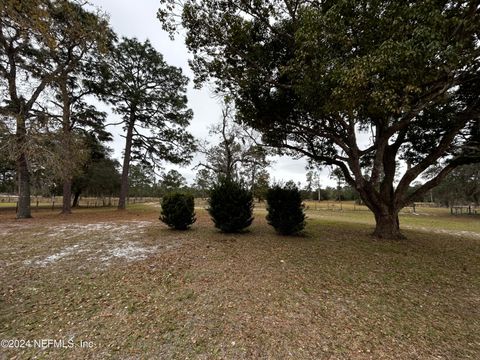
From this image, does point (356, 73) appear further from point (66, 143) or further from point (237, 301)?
point (66, 143)

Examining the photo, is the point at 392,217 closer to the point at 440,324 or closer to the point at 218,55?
the point at 440,324

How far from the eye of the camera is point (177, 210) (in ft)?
26.9

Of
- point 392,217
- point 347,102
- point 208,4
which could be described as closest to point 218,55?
point 208,4

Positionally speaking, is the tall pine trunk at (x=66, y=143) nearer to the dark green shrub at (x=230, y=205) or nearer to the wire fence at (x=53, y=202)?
the dark green shrub at (x=230, y=205)

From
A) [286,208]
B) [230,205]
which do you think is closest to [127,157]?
[230,205]

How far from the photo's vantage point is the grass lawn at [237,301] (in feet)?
7.99

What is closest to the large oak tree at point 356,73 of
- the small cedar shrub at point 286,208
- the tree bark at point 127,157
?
the small cedar shrub at point 286,208

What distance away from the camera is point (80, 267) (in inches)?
179

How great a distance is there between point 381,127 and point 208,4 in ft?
21.5

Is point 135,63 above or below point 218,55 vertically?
above

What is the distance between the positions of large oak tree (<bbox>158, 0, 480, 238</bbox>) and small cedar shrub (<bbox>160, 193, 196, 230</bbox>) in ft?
12.8

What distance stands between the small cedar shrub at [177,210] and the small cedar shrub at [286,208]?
302 cm

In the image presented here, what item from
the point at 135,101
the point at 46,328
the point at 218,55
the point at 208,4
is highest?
the point at 135,101

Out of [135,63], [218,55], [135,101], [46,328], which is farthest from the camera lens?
[135,63]
